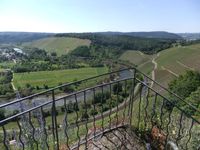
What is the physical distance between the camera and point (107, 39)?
135125mm

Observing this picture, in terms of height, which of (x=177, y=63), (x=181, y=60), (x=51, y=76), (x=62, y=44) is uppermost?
(x=181, y=60)

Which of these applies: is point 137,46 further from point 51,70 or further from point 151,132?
point 151,132

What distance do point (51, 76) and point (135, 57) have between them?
96.7 ft

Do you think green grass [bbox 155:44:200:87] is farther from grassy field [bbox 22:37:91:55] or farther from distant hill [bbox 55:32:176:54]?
grassy field [bbox 22:37:91:55]

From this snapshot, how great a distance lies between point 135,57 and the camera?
3848 inches

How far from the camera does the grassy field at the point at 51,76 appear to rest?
76.2 m

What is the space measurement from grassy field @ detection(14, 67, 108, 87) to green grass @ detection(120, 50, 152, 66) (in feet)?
39.6

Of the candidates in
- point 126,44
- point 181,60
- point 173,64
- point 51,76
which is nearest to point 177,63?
point 173,64

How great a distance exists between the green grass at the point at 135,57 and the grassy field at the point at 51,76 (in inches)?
475

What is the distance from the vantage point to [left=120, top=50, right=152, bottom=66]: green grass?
90.1 m

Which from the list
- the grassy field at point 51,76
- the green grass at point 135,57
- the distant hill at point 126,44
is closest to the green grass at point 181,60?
the green grass at point 135,57

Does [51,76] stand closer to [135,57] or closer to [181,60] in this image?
[135,57]

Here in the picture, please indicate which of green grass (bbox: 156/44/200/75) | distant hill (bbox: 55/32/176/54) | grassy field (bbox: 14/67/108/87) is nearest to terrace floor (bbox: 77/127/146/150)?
green grass (bbox: 156/44/200/75)

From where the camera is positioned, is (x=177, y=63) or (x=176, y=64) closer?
(x=176, y=64)
